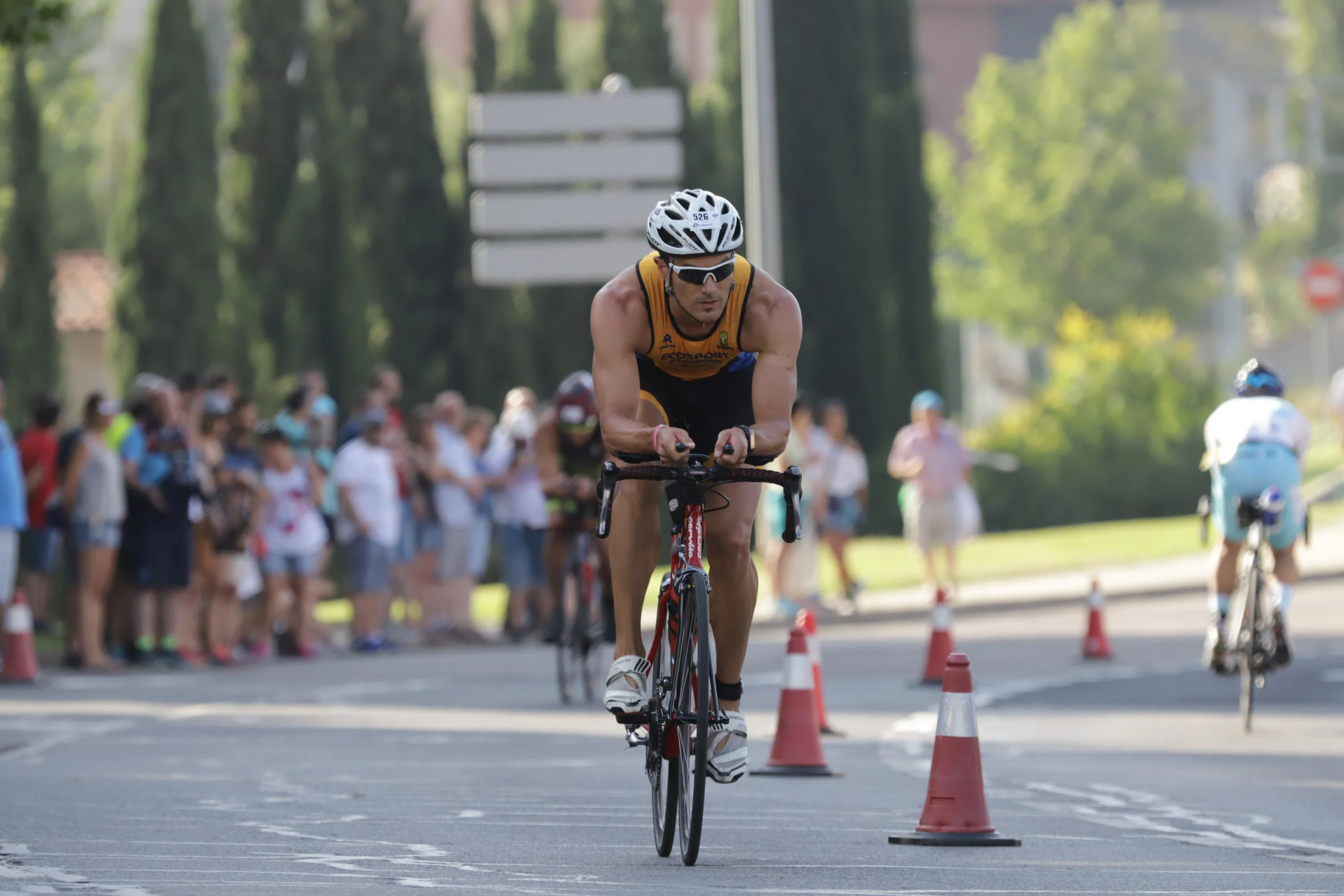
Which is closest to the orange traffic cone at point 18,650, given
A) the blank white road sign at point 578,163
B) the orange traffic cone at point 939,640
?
the orange traffic cone at point 939,640

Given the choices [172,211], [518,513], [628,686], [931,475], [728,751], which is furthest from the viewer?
[172,211]

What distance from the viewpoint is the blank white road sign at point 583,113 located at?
26.0m

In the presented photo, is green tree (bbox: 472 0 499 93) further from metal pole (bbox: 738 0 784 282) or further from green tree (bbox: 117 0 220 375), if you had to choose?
metal pole (bbox: 738 0 784 282)

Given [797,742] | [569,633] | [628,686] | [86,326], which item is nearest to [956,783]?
[628,686]

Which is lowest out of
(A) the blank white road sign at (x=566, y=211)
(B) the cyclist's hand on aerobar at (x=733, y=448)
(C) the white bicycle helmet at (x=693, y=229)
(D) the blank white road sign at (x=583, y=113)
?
(B) the cyclist's hand on aerobar at (x=733, y=448)

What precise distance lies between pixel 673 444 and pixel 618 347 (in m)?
0.50

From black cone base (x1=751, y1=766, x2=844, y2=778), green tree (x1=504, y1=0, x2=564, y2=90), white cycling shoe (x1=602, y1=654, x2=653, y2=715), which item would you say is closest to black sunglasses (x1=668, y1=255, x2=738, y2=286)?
white cycling shoe (x1=602, y1=654, x2=653, y2=715)

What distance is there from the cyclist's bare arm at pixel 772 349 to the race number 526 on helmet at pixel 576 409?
7.03 meters

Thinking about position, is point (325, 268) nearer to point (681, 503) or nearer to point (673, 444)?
point (681, 503)

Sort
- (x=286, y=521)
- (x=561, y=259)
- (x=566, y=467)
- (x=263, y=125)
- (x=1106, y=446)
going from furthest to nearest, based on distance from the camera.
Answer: (x=1106, y=446) < (x=263, y=125) < (x=561, y=259) < (x=286, y=521) < (x=566, y=467)

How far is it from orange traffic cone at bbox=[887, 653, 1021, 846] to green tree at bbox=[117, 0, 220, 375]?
69.0ft

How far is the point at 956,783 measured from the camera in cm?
912

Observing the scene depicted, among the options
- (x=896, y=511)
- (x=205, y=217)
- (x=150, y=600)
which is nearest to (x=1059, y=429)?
(x=896, y=511)

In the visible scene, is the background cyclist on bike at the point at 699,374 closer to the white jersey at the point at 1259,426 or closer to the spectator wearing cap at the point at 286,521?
the white jersey at the point at 1259,426
